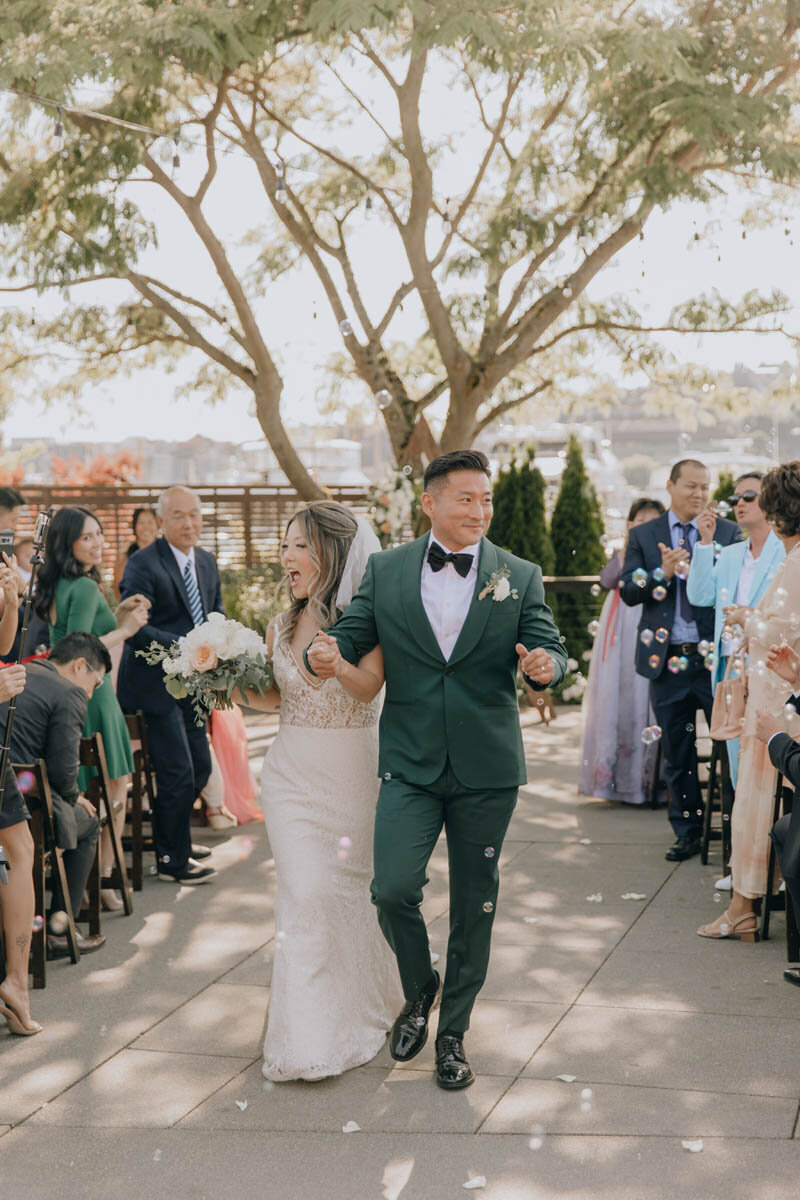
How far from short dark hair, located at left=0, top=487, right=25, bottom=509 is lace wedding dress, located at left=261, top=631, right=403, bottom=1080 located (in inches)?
118

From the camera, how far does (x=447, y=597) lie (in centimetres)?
440

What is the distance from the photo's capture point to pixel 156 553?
7082mm

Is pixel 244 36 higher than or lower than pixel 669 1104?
higher

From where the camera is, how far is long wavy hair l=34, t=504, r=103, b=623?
662cm

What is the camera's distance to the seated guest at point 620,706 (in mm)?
8773

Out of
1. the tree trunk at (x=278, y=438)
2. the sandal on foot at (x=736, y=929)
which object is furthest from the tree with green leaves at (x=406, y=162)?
the sandal on foot at (x=736, y=929)

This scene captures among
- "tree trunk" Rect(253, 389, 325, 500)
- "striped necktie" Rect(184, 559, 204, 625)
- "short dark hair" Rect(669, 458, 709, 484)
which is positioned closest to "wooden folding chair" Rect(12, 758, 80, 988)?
"striped necktie" Rect(184, 559, 204, 625)

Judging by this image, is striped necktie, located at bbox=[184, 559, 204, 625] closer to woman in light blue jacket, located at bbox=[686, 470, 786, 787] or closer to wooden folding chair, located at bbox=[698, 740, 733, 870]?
woman in light blue jacket, located at bbox=[686, 470, 786, 787]

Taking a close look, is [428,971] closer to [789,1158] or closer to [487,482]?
[789,1158]

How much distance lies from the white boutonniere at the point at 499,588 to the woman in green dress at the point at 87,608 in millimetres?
2711

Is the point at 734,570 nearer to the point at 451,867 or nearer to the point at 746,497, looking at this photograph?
the point at 746,497

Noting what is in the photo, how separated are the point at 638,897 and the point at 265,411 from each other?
316 inches

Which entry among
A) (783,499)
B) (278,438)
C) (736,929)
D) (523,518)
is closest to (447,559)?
(783,499)

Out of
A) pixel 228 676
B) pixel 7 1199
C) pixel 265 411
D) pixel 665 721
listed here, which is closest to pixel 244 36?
pixel 265 411
